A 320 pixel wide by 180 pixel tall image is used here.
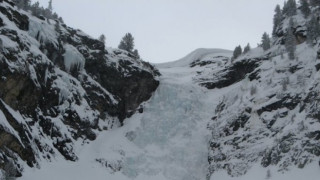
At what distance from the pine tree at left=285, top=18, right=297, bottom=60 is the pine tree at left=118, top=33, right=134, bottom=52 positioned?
26.4 meters

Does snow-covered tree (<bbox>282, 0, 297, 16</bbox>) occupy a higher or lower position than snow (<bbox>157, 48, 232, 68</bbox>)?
higher

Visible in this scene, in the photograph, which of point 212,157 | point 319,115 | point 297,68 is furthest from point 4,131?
point 297,68

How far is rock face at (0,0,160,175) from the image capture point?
41.5 m

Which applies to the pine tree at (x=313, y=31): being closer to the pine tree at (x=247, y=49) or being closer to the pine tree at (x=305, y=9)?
the pine tree at (x=305, y=9)

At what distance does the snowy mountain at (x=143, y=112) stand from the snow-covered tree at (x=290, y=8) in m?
1.15

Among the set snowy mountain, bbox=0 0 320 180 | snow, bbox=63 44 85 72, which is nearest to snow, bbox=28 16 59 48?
snowy mountain, bbox=0 0 320 180

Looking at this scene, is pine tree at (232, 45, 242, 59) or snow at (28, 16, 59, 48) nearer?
snow at (28, 16, 59, 48)

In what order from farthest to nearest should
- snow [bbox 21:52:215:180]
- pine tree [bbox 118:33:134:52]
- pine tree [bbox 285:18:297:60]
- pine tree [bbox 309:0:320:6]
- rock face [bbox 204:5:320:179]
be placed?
1. pine tree [bbox 118:33:134:52]
2. pine tree [bbox 309:0:320:6]
3. pine tree [bbox 285:18:297:60]
4. snow [bbox 21:52:215:180]
5. rock face [bbox 204:5:320:179]

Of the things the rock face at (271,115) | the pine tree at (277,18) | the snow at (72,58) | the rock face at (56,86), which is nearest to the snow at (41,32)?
the rock face at (56,86)

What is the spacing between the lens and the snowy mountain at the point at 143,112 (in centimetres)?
4197

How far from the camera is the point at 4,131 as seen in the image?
3825 cm

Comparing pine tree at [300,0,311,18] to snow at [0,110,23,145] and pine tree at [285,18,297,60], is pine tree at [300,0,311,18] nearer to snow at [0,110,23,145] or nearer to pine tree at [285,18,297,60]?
pine tree at [285,18,297,60]

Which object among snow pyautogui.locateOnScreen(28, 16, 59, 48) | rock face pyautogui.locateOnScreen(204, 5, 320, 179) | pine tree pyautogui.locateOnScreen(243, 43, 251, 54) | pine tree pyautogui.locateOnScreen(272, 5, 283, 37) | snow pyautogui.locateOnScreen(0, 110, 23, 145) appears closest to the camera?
snow pyautogui.locateOnScreen(0, 110, 23, 145)

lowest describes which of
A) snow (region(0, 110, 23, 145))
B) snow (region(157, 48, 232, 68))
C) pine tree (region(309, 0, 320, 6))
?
snow (region(0, 110, 23, 145))
